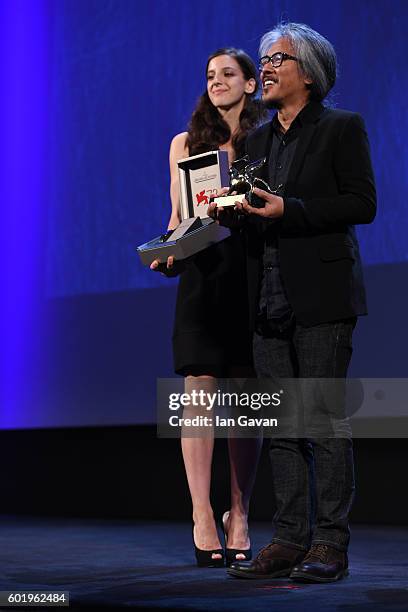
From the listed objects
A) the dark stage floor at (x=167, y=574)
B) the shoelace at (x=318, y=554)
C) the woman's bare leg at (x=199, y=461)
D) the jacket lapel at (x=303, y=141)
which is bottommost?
the dark stage floor at (x=167, y=574)

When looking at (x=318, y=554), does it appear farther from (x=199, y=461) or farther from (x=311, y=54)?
(x=311, y=54)

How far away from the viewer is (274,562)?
2.12 meters

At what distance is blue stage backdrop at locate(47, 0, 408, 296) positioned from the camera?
337 centimetres

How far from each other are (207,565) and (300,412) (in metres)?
0.51

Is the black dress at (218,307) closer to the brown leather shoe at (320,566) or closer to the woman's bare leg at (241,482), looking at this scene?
the woman's bare leg at (241,482)

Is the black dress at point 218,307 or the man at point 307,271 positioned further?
the black dress at point 218,307

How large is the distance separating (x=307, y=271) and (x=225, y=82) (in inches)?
27.3

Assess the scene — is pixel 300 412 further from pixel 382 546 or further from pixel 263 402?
pixel 382 546

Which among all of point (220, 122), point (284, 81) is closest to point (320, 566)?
point (284, 81)

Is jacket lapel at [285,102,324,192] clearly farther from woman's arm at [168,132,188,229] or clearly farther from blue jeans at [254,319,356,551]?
woman's arm at [168,132,188,229]

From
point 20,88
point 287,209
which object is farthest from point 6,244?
point 287,209

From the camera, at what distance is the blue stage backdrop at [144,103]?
337cm

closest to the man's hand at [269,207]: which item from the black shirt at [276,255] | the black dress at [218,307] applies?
the black shirt at [276,255]

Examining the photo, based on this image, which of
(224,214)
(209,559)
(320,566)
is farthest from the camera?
(209,559)
